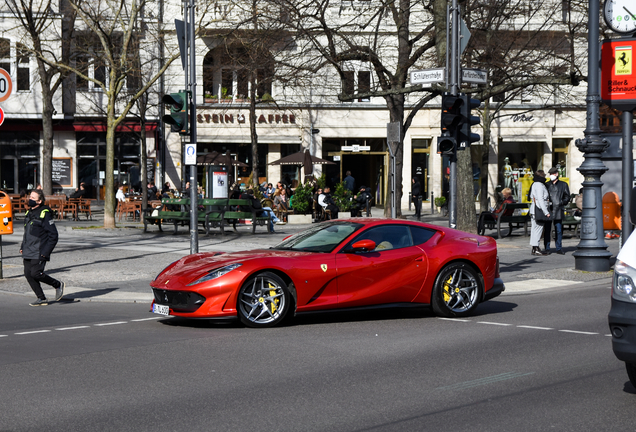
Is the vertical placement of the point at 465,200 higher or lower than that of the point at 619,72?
lower

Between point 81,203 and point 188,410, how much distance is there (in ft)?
91.0

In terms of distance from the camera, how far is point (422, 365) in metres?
7.56

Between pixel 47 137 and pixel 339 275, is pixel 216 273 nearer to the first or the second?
pixel 339 275

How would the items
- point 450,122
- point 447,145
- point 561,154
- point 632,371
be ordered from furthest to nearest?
point 561,154, point 450,122, point 447,145, point 632,371

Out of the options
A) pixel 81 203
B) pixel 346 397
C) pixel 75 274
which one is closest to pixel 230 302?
pixel 346 397

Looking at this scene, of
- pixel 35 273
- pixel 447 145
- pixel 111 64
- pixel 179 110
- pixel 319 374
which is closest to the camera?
pixel 319 374

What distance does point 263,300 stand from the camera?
9.59 m

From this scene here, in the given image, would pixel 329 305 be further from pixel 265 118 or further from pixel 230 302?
pixel 265 118

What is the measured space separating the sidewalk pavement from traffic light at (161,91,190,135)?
2.86 metres

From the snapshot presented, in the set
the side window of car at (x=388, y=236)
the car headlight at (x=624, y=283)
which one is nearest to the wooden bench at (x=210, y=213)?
the side window of car at (x=388, y=236)

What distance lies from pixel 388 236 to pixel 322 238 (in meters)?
0.83

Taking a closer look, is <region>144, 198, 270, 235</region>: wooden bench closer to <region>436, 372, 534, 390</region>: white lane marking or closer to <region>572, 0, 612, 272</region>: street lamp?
<region>572, 0, 612, 272</region>: street lamp

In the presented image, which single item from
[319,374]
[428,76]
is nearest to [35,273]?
[319,374]

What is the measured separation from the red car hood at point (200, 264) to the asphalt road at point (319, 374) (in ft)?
1.85
